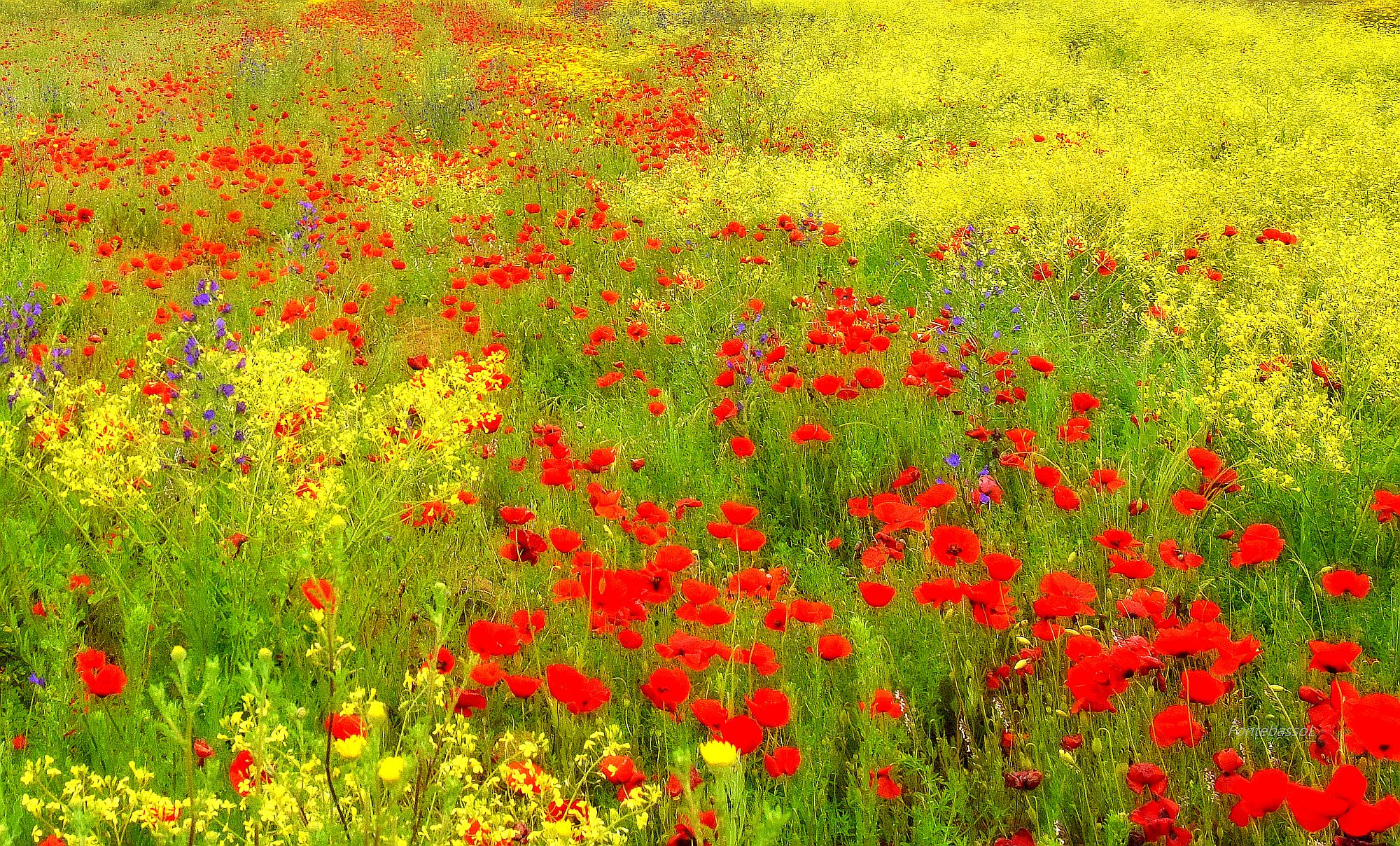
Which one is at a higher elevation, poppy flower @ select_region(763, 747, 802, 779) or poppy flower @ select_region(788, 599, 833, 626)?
poppy flower @ select_region(788, 599, 833, 626)

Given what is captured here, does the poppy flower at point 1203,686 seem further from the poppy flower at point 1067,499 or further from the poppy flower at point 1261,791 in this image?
the poppy flower at point 1067,499

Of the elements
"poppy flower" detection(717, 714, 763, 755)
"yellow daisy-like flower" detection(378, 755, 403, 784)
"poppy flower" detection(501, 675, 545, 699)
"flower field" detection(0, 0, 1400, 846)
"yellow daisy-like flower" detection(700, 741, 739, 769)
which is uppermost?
"yellow daisy-like flower" detection(700, 741, 739, 769)

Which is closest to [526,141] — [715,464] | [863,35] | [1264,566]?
[715,464]

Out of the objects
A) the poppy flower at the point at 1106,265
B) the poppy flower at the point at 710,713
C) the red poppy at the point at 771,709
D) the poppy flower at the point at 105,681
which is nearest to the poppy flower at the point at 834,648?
the red poppy at the point at 771,709

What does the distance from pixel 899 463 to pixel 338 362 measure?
2114 millimetres

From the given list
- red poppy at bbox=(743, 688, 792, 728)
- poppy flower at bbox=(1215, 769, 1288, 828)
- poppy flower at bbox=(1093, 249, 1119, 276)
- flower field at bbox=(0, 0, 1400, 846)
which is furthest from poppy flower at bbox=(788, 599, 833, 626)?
poppy flower at bbox=(1093, 249, 1119, 276)

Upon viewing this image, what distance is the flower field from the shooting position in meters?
1.31

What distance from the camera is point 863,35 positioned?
47.1 feet

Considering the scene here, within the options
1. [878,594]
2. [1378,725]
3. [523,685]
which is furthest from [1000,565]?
[523,685]

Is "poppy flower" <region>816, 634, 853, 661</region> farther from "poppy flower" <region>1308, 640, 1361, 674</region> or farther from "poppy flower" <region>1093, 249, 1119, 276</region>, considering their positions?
"poppy flower" <region>1093, 249, 1119, 276</region>

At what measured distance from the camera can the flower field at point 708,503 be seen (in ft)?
4.31

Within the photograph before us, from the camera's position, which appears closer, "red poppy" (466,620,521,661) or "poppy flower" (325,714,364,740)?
"poppy flower" (325,714,364,740)

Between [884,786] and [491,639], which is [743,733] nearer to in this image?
[884,786]

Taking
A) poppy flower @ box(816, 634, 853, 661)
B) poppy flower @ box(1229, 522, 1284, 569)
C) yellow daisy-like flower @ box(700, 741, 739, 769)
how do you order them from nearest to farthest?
yellow daisy-like flower @ box(700, 741, 739, 769) < poppy flower @ box(816, 634, 853, 661) < poppy flower @ box(1229, 522, 1284, 569)
